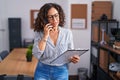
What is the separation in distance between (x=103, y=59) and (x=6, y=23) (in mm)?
2846

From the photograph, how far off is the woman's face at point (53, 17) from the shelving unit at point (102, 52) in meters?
1.47

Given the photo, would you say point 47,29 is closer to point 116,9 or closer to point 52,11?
point 52,11

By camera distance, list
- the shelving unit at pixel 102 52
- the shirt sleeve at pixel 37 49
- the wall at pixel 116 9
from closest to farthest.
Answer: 1. the shirt sleeve at pixel 37 49
2. the shelving unit at pixel 102 52
3. the wall at pixel 116 9

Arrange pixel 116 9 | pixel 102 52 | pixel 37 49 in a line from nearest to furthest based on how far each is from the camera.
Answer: pixel 37 49
pixel 102 52
pixel 116 9

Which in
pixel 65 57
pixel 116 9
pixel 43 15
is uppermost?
pixel 116 9

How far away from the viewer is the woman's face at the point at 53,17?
1521mm

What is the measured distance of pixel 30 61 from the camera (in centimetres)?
289

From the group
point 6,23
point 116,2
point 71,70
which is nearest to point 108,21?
point 116,2

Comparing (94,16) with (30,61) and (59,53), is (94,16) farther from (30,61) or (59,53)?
(59,53)

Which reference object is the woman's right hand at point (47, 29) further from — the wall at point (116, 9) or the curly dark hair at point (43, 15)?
the wall at point (116, 9)

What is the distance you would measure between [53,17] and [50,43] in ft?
0.67

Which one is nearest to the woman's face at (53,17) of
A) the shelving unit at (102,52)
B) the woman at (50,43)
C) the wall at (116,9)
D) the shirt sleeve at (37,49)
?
the woman at (50,43)

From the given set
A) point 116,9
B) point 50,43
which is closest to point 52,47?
point 50,43

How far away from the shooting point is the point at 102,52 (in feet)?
10.7
